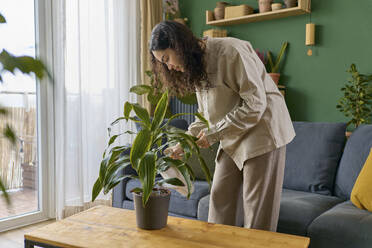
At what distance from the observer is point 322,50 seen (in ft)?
9.61

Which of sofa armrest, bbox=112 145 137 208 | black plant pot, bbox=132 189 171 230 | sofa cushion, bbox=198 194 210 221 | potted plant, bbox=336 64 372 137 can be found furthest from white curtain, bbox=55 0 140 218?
potted plant, bbox=336 64 372 137

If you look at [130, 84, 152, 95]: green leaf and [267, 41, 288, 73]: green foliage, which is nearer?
[130, 84, 152, 95]: green leaf

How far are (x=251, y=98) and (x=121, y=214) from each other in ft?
2.52

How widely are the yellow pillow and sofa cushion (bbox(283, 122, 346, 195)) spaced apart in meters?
0.35

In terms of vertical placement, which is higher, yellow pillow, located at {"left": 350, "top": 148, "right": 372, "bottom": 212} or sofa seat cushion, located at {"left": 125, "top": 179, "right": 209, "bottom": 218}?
yellow pillow, located at {"left": 350, "top": 148, "right": 372, "bottom": 212}

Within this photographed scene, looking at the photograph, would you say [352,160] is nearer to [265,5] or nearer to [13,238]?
[265,5]

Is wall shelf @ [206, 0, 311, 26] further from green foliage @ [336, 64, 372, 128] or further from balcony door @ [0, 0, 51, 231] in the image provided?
balcony door @ [0, 0, 51, 231]

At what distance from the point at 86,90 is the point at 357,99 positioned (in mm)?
2201

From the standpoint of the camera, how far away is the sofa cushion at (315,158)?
7.64ft

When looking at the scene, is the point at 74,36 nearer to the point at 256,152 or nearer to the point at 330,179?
the point at 256,152

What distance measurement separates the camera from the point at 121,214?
62.0 inches

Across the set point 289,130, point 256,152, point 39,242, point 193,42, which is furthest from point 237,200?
point 39,242

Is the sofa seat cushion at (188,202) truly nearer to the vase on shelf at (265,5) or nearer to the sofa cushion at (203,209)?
the sofa cushion at (203,209)

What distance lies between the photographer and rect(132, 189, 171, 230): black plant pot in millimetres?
1346
